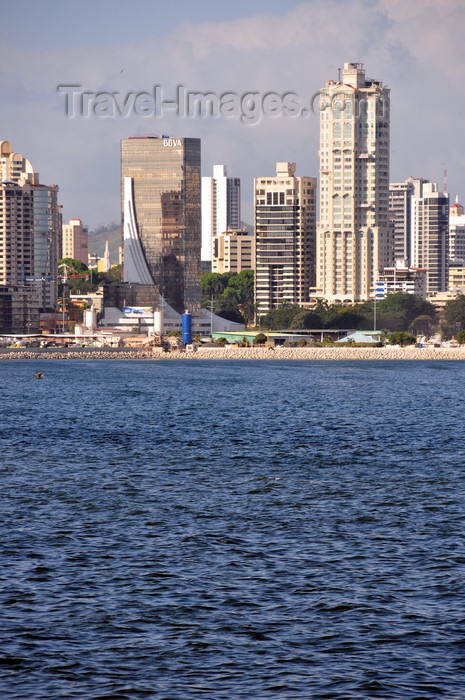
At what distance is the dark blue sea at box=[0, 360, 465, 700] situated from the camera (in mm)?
20797

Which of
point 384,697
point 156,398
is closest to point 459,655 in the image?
point 384,697

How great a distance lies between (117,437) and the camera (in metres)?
66.6

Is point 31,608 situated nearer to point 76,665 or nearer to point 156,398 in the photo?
point 76,665

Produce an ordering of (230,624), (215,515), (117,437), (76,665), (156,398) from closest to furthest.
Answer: (76,665) → (230,624) → (215,515) → (117,437) → (156,398)

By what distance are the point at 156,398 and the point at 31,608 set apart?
286ft

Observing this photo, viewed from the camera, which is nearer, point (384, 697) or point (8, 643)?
point (384, 697)

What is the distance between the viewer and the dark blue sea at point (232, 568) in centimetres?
2080

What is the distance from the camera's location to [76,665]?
21094mm

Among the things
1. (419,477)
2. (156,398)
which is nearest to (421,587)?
(419,477)

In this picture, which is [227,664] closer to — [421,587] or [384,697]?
[384,697]

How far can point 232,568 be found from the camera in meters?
28.6

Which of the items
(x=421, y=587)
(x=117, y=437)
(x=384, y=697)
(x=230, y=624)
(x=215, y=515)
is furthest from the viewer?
(x=117, y=437)

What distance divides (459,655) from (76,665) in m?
8.00

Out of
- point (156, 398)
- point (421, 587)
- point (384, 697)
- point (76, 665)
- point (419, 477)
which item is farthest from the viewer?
point (156, 398)
